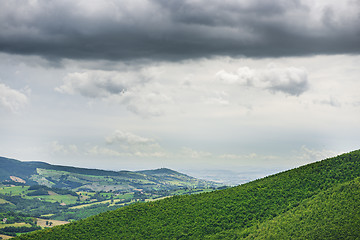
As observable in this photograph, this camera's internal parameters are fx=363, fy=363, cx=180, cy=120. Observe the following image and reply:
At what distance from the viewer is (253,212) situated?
12569cm

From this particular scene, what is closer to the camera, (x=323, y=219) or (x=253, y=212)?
(x=323, y=219)

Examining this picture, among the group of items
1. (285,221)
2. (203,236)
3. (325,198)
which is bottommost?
(203,236)

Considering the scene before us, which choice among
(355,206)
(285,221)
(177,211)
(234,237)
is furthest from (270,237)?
(177,211)

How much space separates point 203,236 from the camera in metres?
120

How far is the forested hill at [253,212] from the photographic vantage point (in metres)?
101

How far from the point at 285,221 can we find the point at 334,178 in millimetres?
30531

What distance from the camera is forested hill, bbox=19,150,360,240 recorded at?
333 ft

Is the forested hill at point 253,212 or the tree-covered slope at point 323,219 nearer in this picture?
the tree-covered slope at point 323,219

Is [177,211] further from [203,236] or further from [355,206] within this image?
[355,206]

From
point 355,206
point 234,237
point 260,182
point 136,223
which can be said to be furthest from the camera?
point 260,182

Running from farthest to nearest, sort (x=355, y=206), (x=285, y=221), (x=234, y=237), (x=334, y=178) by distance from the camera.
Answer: (x=334, y=178)
(x=234, y=237)
(x=285, y=221)
(x=355, y=206)

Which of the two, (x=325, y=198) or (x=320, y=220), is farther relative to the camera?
(x=325, y=198)

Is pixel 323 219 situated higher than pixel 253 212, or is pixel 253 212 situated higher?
pixel 323 219

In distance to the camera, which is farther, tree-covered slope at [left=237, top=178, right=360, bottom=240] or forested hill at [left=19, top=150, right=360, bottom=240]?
forested hill at [left=19, top=150, right=360, bottom=240]
